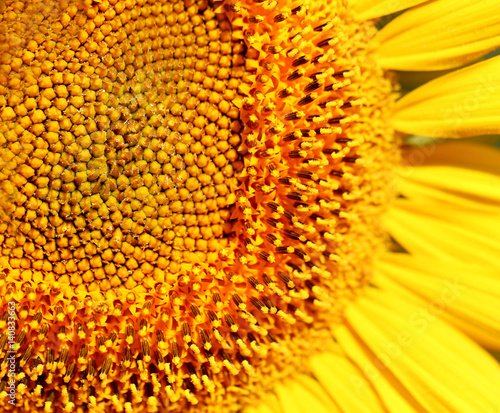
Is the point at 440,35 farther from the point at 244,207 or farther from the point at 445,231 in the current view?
the point at 244,207

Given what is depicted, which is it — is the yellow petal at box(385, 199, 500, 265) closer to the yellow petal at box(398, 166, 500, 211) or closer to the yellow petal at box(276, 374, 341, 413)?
the yellow petal at box(398, 166, 500, 211)

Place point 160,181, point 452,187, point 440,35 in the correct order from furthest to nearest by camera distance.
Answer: point 452,187 < point 440,35 < point 160,181

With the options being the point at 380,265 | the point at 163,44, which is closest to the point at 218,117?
the point at 163,44

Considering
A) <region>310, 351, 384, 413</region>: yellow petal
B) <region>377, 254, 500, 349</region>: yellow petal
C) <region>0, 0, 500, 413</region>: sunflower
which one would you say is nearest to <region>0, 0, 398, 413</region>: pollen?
<region>0, 0, 500, 413</region>: sunflower

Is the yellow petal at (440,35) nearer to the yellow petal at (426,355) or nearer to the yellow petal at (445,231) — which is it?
the yellow petal at (445,231)

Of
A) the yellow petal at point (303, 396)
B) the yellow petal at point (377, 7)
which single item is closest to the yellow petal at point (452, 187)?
the yellow petal at point (377, 7)

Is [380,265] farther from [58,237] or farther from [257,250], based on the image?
[58,237]

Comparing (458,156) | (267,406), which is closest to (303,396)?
(267,406)
